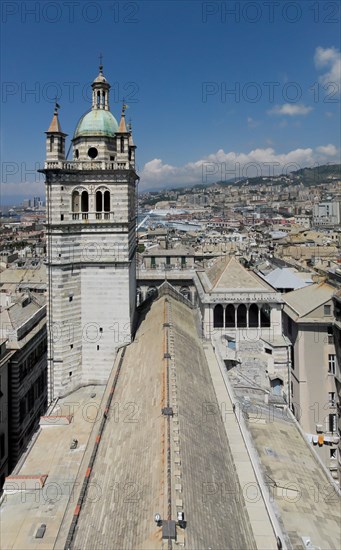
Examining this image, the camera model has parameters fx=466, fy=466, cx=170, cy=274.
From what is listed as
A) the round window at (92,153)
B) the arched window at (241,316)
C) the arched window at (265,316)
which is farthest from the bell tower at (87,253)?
the arched window at (265,316)

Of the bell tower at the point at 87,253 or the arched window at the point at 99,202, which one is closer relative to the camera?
the bell tower at the point at 87,253

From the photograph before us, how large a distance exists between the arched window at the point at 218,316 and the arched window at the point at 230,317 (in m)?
0.54

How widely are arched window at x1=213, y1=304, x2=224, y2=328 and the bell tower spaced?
8.97 metres

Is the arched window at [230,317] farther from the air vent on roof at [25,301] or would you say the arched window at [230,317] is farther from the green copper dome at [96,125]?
the air vent on roof at [25,301]

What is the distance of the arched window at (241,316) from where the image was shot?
4244cm

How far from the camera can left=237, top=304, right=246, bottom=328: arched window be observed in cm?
4244

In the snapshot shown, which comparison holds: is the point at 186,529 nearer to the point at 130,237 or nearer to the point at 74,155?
the point at 130,237

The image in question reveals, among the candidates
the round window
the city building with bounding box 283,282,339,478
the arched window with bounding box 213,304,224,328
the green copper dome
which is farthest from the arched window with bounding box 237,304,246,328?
→ the green copper dome

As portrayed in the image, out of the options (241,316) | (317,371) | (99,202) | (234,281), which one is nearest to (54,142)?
(99,202)

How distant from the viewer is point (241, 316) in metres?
43.3

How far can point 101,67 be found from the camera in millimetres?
38875

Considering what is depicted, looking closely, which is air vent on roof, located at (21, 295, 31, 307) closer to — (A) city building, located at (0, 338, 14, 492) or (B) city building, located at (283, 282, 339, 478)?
(A) city building, located at (0, 338, 14, 492)

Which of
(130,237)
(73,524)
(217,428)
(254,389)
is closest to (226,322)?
(254,389)

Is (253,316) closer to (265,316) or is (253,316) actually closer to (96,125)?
(265,316)
